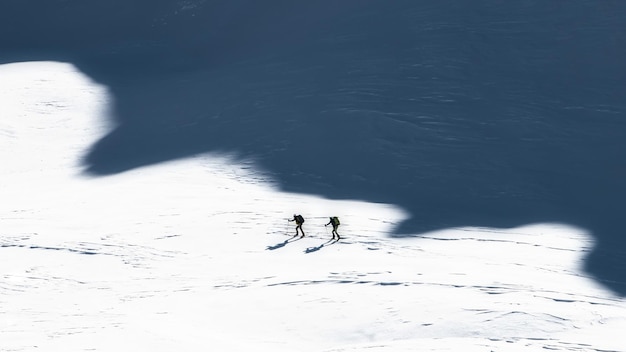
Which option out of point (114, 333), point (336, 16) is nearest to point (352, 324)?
point (114, 333)

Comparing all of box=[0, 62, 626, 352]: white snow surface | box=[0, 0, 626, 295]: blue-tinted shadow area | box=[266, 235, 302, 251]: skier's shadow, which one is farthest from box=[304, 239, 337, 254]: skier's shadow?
box=[0, 0, 626, 295]: blue-tinted shadow area

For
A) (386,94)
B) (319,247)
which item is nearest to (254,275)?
(319,247)

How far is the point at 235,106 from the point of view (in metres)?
44.0

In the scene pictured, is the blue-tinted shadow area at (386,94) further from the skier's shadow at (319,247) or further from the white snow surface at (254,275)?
the skier's shadow at (319,247)

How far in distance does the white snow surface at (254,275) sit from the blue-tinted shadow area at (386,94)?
1.63m

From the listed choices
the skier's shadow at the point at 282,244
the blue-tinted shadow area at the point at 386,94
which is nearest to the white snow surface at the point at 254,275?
the skier's shadow at the point at 282,244

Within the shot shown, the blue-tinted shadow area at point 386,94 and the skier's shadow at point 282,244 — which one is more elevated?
the blue-tinted shadow area at point 386,94

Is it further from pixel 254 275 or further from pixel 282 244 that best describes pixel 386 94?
pixel 254 275

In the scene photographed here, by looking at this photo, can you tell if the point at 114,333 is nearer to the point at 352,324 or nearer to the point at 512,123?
the point at 352,324

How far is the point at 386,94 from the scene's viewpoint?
4331 cm

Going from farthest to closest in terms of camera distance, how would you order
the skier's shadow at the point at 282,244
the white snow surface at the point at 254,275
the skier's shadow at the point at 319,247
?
the skier's shadow at the point at 282,244 < the skier's shadow at the point at 319,247 < the white snow surface at the point at 254,275

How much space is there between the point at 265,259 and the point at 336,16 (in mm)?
27546

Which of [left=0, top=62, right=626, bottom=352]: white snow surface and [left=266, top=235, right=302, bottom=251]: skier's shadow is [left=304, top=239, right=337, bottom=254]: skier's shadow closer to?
[left=0, top=62, right=626, bottom=352]: white snow surface

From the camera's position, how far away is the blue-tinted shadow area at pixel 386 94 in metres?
35.3
